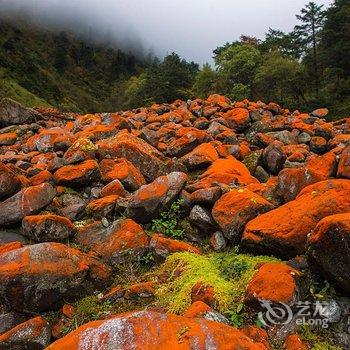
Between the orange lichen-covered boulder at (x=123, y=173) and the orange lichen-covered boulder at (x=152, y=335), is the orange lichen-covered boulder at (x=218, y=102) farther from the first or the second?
the orange lichen-covered boulder at (x=152, y=335)

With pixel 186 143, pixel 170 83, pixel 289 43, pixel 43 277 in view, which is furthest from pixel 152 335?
pixel 289 43

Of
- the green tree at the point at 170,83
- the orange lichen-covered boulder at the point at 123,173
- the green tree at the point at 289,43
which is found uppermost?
the green tree at the point at 289,43

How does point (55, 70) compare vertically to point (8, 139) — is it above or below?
above

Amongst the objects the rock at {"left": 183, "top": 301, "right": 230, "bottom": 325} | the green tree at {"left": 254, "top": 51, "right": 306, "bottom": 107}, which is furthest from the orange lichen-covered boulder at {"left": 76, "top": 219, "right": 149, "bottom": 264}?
the green tree at {"left": 254, "top": 51, "right": 306, "bottom": 107}

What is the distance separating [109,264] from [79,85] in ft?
499

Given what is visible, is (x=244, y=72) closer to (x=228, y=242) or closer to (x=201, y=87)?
(x=201, y=87)

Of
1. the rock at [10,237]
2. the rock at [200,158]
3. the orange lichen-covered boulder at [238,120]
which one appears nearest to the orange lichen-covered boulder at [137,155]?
→ the rock at [200,158]

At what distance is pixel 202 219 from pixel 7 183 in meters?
5.31

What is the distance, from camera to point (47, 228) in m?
8.50

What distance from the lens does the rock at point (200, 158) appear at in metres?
12.4

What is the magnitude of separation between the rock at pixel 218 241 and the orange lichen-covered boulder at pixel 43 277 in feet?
8.18

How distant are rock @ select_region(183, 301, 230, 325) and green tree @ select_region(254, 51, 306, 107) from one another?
107 ft

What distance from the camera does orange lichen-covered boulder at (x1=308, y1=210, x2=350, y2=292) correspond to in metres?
5.62

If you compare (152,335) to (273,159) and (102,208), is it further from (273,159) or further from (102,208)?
(273,159)
